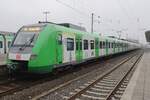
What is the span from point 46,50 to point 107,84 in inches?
127

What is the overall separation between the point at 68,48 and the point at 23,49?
3311 millimetres

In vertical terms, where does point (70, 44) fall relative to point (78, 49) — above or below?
above

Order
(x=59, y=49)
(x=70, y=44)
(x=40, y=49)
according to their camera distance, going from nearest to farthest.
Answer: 1. (x=40, y=49)
2. (x=59, y=49)
3. (x=70, y=44)

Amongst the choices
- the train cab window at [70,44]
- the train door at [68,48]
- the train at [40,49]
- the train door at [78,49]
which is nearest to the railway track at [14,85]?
the train at [40,49]

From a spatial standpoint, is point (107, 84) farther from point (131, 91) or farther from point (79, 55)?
point (79, 55)

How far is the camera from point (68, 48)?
14.9 m

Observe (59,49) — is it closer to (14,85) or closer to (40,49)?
(40,49)

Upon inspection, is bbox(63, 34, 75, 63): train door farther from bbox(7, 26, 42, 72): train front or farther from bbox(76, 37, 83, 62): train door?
bbox(7, 26, 42, 72): train front

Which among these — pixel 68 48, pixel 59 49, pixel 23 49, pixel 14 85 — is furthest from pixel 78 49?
pixel 14 85

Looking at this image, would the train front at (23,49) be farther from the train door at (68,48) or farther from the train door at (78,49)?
the train door at (78,49)

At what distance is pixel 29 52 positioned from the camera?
1190cm

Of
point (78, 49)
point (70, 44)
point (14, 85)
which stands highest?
point (70, 44)

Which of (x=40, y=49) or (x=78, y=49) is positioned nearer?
(x=40, y=49)

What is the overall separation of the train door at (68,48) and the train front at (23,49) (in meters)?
2.12
